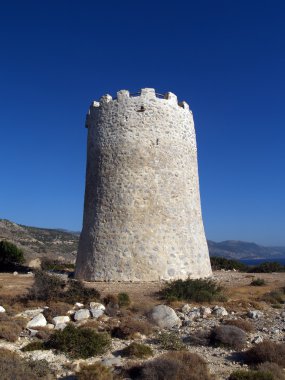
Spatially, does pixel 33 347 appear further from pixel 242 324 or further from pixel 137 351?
pixel 242 324

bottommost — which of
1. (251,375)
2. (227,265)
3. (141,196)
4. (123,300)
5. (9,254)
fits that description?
(251,375)

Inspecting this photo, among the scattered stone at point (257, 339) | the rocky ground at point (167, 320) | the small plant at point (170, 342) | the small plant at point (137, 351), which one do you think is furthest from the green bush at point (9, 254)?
the scattered stone at point (257, 339)

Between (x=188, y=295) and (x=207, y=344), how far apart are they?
4976mm

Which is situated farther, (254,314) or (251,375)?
(254,314)

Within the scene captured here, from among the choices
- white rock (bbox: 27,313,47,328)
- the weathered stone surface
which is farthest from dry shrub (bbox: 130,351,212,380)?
white rock (bbox: 27,313,47,328)

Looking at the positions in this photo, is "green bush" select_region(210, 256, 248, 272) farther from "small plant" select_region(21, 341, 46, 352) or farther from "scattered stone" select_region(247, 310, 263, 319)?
"small plant" select_region(21, 341, 46, 352)

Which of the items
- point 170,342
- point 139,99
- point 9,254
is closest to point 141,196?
point 139,99

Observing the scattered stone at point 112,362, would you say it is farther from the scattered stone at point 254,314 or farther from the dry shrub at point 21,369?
the scattered stone at point 254,314

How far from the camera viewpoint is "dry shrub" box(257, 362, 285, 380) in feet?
22.2

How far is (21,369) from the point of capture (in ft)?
21.9

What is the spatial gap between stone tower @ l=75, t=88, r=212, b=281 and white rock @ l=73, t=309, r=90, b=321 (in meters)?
5.78

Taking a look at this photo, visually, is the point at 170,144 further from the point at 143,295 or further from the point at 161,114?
the point at 143,295

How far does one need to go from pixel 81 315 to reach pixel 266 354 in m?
5.10

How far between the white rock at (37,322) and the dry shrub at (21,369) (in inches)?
88.8
